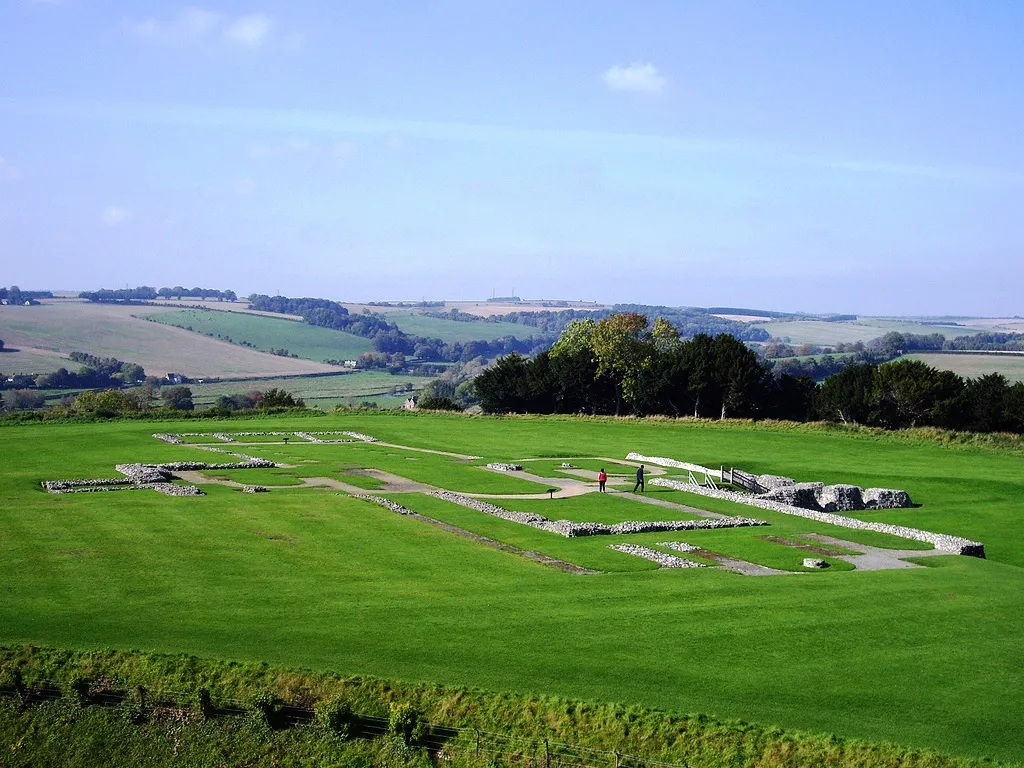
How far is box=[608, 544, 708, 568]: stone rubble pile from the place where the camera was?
34.5m

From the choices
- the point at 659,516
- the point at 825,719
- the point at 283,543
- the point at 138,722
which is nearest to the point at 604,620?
the point at 825,719

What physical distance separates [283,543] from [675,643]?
55.8ft

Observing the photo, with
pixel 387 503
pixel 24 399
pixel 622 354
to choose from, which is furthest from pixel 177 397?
pixel 387 503

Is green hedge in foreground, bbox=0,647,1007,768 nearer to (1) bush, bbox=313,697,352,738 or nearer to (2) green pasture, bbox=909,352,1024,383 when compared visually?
(1) bush, bbox=313,697,352,738

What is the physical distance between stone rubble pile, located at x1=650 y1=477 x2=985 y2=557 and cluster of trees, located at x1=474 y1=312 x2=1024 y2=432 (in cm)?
3621

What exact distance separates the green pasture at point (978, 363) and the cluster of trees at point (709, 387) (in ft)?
208

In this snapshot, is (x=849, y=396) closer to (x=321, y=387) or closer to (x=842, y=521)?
(x=842, y=521)

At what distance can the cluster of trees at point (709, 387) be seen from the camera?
81.8 meters

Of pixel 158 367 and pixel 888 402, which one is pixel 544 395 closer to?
pixel 888 402

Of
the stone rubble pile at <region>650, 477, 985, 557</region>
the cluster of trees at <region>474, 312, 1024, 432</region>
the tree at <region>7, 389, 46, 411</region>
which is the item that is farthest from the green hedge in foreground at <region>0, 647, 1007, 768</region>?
the tree at <region>7, 389, 46, 411</region>

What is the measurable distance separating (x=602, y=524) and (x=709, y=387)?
55.1 metres

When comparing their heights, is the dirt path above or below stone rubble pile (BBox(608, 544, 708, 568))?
above

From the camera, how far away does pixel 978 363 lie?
17075cm

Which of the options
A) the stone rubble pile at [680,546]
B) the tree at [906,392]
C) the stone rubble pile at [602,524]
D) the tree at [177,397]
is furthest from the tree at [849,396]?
the tree at [177,397]
